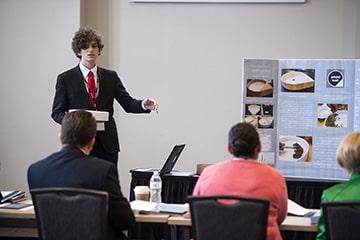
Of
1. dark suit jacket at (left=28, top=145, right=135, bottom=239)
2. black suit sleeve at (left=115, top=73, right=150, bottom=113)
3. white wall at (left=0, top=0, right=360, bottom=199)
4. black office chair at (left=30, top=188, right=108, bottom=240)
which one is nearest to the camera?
black office chair at (left=30, top=188, right=108, bottom=240)

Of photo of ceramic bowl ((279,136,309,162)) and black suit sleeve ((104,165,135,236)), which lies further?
photo of ceramic bowl ((279,136,309,162))

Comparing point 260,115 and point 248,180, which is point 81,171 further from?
point 260,115

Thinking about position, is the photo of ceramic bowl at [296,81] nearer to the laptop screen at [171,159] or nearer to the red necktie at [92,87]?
the laptop screen at [171,159]

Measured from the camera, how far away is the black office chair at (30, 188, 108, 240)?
2.44m

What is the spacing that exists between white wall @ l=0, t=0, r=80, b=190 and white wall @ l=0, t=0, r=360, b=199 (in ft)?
0.03

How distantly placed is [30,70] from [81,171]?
3573 mm

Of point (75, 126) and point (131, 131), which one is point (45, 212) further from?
point (131, 131)

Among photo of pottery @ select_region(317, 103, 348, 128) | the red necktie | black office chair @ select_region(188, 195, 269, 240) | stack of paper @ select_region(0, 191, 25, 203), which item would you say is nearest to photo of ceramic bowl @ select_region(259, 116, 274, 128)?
photo of pottery @ select_region(317, 103, 348, 128)

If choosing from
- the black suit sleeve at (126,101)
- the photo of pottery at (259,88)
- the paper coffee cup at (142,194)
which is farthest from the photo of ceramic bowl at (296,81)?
the paper coffee cup at (142,194)

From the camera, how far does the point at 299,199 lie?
438 cm

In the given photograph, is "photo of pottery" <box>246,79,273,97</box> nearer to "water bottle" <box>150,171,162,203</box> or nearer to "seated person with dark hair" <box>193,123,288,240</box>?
"water bottle" <box>150,171,162,203</box>

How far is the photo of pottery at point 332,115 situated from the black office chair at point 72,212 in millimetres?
2609

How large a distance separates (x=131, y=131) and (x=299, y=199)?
2210 mm

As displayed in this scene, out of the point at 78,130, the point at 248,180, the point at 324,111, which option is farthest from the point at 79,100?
the point at 324,111
